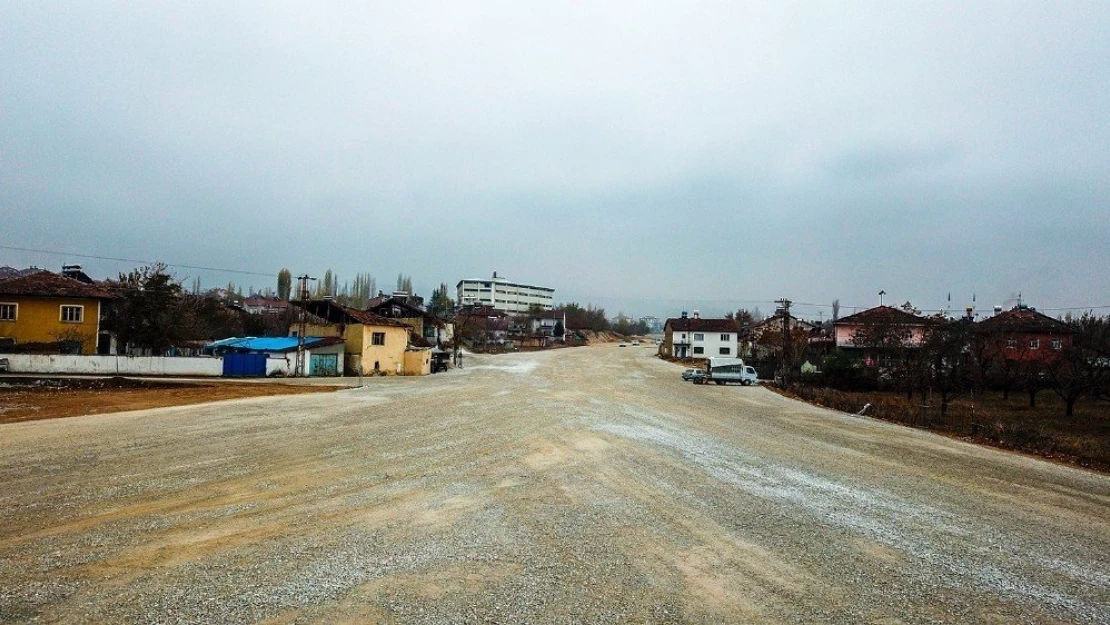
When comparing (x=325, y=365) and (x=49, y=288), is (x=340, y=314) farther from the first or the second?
(x=49, y=288)

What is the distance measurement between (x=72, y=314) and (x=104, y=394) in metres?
18.2

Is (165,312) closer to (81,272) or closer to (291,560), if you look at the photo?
(81,272)

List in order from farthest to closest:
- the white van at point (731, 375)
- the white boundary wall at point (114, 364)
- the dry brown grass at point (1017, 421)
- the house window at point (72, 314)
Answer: the white van at point (731, 375) → the house window at point (72, 314) → the white boundary wall at point (114, 364) → the dry brown grass at point (1017, 421)

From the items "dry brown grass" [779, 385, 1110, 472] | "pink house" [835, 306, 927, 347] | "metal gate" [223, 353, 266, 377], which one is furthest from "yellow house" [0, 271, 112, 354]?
"pink house" [835, 306, 927, 347]

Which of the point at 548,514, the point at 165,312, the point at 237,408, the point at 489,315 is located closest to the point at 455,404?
the point at 237,408

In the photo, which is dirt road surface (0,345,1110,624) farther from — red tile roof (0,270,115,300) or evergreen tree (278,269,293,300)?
evergreen tree (278,269,293,300)

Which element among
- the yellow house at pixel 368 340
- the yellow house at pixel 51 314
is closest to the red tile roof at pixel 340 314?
the yellow house at pixel 368 340

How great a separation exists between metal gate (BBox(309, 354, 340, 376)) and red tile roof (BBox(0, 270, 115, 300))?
1483cm

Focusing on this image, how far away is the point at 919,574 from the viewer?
668 cm

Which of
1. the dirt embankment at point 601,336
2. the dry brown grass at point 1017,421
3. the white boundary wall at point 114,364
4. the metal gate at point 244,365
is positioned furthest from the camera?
the dirt embankment at point 601,336

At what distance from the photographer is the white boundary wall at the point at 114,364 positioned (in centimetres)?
3519

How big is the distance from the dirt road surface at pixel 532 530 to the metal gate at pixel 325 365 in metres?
25.0

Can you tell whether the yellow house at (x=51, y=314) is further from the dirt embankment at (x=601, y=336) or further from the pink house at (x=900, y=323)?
the dirt embankment at (x=601, y=336)

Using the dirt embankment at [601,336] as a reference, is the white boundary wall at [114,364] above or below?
below
